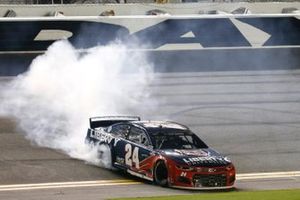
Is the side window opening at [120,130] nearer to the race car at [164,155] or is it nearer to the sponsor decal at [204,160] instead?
the race car at [164,155]

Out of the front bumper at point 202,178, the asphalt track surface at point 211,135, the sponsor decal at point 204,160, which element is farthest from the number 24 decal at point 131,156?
the sponsor decal at point 204,160

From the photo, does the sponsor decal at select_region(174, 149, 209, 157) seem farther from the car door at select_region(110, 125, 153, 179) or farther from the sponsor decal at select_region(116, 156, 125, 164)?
the sponsor decal at select_region(116, 156, 125, 164)

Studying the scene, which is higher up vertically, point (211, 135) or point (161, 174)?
point (161, 174)

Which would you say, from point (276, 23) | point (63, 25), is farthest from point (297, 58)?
point (63, 25)

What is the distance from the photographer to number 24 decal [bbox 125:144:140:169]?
14.8 m

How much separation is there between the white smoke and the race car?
2552mm

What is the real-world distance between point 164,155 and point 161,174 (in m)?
0.38

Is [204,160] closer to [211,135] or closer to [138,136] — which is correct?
[138,136]

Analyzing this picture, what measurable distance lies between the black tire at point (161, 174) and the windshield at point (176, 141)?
53 cm

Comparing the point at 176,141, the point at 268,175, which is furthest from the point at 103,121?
the point at 268,175

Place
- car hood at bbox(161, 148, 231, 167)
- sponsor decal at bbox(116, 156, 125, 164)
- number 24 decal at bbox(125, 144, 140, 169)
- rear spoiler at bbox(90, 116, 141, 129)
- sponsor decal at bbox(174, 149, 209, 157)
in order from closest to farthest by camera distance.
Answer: car hood at bbox(161, 148, 231, 167)
sponsor decal at bbox(174, 149, 209, 157)
number 24 decal at bbox(125, 144, 140, 169)
sponsor decal at bbox(116, 156, 125, 164)
rear spoiler at bbox(90, 116, 141, 129)

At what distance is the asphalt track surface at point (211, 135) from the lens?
14.3 m

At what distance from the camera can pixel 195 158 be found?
14172 millimetres

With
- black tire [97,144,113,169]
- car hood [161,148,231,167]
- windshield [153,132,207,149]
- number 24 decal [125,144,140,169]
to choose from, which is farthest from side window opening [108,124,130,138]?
car hood [161,148,231,167]
